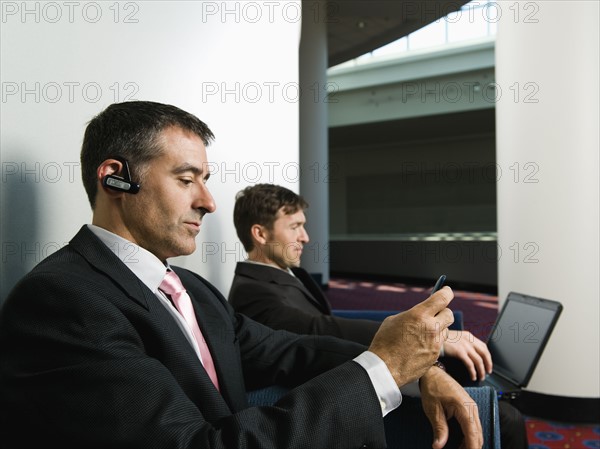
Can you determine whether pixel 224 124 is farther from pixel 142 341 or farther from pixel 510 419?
pixel 510 419

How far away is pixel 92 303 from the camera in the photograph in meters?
0.92

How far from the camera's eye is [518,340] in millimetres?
2262

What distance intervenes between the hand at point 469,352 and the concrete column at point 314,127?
8.03 m

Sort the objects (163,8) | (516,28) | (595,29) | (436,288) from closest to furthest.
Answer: (436,288)
(163,8)
(595,29)
(516,28)

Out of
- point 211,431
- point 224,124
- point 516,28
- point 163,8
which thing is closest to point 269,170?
point 224,124

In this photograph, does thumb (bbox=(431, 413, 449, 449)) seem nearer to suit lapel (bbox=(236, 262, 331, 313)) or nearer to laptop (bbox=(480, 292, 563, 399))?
laptop (bbox=(480, 292, 563, 399))

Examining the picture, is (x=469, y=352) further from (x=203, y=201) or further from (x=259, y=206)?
(x=259, y=206)

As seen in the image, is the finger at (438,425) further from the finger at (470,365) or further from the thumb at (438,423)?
the finger at (470,365)

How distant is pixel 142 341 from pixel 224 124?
124 centimetres

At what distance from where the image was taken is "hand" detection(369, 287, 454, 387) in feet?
3.22

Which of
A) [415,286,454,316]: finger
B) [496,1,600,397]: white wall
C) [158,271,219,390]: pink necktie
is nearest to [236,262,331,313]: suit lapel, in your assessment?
[158,271,219,390]: pink necktie

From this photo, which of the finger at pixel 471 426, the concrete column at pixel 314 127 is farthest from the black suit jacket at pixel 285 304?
the concrete column at pixel 314 127

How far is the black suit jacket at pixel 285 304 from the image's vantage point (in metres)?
1.77

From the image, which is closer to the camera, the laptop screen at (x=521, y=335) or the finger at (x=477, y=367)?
the finger at (x=477, y=367)
